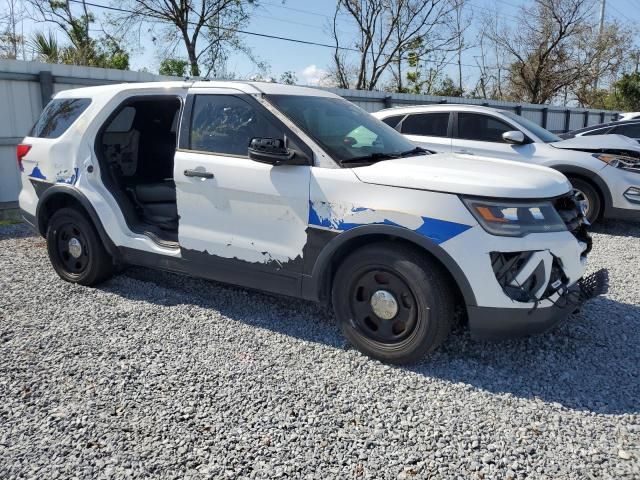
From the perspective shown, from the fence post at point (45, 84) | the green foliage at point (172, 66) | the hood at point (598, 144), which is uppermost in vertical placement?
the green foliage at point (172, 66)

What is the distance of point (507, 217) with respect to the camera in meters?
3.12

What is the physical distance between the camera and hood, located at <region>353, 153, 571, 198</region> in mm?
3154

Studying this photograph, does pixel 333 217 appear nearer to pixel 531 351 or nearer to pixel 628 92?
pixel 531 351

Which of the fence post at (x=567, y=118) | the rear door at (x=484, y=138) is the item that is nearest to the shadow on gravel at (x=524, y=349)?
the rear door at (x=484, y=138)

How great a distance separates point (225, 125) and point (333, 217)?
1.19 meters

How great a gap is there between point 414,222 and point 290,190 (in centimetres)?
88

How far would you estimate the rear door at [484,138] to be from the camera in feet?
25.2

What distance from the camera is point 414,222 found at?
323 cm

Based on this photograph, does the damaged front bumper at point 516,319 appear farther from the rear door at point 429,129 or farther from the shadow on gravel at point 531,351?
the rear door at point 429,129

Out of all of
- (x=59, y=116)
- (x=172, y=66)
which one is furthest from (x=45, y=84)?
(x=172, y=66)

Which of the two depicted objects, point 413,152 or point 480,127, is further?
point 480,127

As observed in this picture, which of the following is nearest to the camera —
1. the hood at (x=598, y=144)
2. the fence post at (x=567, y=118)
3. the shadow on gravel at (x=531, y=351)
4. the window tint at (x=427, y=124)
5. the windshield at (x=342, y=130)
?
the shadow on gravel at (x=531, y=351)

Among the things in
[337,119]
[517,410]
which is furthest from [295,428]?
[337,119]

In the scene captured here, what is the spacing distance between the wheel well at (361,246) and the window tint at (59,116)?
279 centimetres
